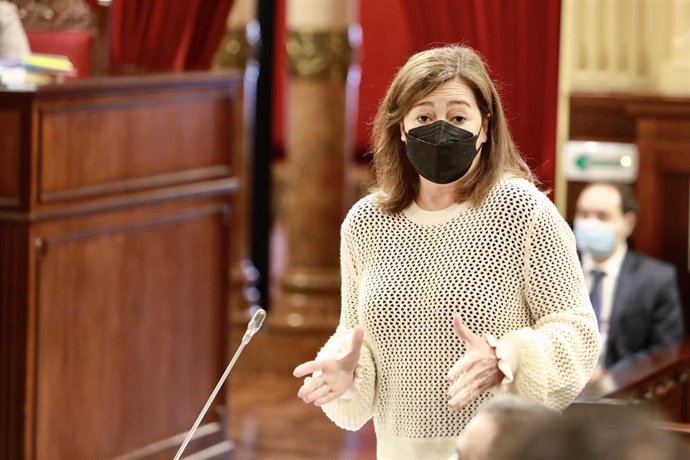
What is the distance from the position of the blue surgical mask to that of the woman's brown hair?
2.74 metres

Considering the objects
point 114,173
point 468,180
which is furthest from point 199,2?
point 468,180

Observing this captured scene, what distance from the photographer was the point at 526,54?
12.4ft

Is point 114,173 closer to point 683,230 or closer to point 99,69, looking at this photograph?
point 99,69

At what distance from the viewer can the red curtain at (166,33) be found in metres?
5.37

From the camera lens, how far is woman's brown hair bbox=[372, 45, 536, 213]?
2562 mm

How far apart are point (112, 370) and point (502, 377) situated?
2.70 m

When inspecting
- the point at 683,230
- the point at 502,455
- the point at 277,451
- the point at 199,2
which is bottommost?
the point at 277,451

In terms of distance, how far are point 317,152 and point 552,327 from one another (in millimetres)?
4683

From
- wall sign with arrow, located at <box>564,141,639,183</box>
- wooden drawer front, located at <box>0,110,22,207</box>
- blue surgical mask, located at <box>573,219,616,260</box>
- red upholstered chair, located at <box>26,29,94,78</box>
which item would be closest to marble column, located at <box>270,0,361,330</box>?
wall sign with arrow, located at <box>564,141,639,183</box>

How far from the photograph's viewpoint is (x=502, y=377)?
244cm

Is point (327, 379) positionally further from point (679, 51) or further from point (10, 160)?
point (679, 51)

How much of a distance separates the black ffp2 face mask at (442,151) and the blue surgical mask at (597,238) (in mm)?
2868

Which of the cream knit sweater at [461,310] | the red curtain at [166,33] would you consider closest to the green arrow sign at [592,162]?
the red curtain at [166,33]

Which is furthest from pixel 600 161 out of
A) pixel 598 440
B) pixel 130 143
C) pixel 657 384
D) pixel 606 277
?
pixel 598 440
